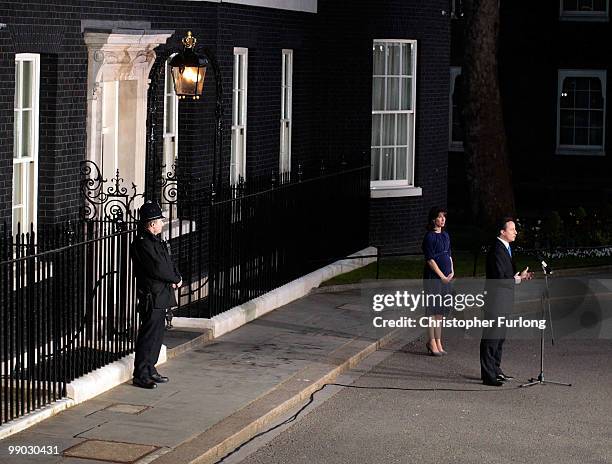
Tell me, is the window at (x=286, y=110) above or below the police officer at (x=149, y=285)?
above

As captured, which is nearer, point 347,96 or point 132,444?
point 132,444

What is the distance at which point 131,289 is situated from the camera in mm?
14141

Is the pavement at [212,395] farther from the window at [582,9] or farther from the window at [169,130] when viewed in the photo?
the window at [582,9]

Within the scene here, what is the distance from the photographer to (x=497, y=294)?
14391 millimetres

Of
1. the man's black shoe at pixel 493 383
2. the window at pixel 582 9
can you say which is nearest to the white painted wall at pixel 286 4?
the man's black shoe at pixel 493 383

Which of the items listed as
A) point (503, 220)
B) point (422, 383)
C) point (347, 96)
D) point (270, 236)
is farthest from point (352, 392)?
point (347, 96)

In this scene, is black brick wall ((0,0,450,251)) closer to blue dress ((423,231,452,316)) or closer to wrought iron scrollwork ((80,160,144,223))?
wrought iron scrollwork ((80,160,144,223))

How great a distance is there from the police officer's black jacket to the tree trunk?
14.6 meters

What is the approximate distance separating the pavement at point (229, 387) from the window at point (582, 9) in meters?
19.2

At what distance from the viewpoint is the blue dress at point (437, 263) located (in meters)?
15.6

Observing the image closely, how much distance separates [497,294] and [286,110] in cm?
874

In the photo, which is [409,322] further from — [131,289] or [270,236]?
[131,289]

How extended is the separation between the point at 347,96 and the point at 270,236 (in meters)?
5.82

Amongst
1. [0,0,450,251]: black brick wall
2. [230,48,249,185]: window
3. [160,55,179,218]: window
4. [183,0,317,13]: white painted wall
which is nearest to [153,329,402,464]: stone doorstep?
[0,0,450,251]: black brick wall
